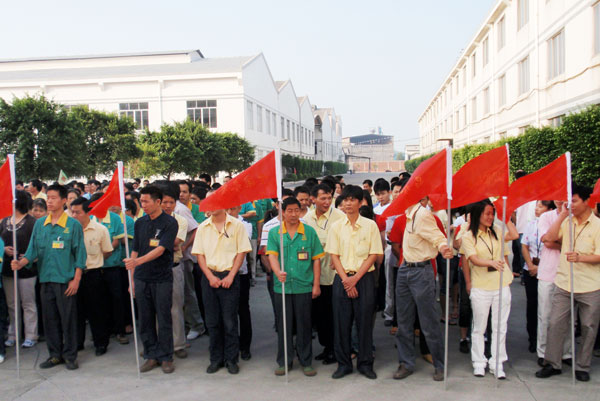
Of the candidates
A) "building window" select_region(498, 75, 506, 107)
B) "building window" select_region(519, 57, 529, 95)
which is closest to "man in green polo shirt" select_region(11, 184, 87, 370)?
"building window" select_region(519, 57, 529, 95)

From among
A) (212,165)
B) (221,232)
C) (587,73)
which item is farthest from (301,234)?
(212,165)

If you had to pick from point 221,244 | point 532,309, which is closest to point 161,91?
point 221,244

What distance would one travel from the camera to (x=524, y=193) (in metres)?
4.98

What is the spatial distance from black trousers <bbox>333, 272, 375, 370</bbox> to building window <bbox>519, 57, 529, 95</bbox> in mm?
19800

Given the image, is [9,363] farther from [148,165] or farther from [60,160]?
[148,165]

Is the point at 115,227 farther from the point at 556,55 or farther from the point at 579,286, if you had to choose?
the point at 556,55

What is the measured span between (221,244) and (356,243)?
1.43 metres

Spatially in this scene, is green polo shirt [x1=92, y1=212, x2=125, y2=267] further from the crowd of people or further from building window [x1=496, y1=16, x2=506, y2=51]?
building window [x1=496, y1=16, x2=506, y2=51]

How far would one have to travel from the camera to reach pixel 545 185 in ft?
15.8

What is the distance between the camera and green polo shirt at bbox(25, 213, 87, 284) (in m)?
5.38

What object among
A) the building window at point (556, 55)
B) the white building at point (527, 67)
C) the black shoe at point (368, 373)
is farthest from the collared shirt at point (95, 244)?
the building window at point (556, 55)

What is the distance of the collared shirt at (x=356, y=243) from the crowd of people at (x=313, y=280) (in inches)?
0.4

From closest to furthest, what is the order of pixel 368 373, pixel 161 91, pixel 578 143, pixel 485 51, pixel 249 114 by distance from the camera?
pixel 368 373 → pixel 578 143 → pixel 485 51 → pixel 161 91 → pixel 249 114

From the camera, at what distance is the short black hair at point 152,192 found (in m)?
5.24
